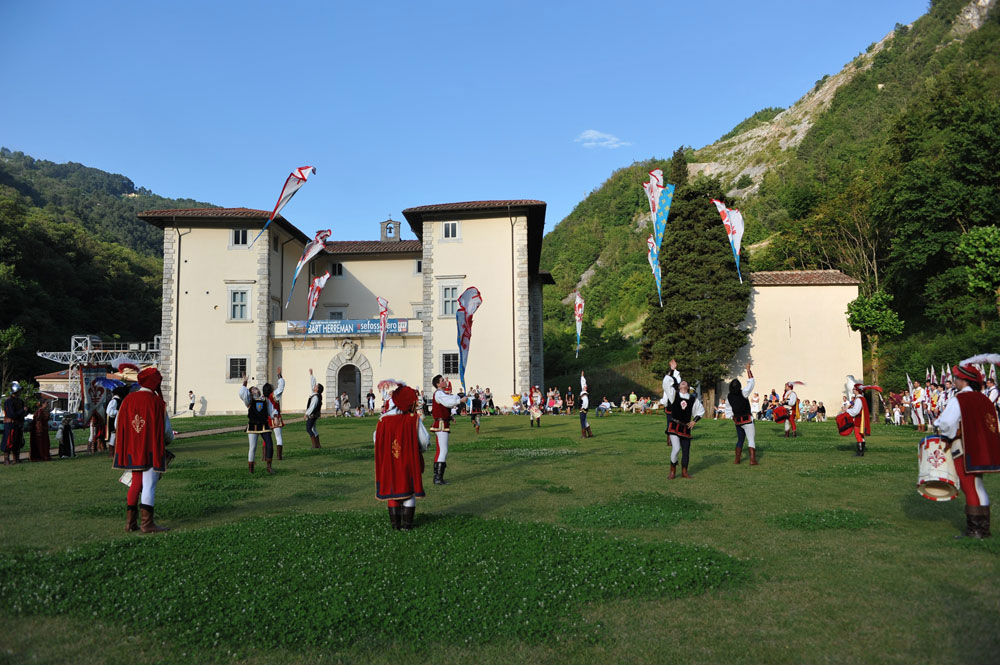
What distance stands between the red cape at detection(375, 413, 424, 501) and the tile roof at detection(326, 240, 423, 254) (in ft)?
123

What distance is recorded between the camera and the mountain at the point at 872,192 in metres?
36.7

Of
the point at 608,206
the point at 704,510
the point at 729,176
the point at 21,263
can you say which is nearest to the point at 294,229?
the point at 21,263

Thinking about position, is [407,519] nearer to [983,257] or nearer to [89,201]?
[983,257]

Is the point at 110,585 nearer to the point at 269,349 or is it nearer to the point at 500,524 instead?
the point at 500,524

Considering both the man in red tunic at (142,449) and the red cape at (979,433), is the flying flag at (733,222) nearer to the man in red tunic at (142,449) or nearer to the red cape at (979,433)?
the red cape at (979,433)

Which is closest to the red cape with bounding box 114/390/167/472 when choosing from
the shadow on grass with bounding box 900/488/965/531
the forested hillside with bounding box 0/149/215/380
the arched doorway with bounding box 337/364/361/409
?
the shadow on grass with bounding box 900/488/965/531

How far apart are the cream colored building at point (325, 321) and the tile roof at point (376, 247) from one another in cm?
450

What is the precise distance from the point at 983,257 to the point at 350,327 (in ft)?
116

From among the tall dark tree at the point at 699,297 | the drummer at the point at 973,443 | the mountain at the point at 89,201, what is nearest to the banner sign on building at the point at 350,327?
the tall dark tree at the point at 699,297

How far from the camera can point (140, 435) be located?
27.0ft

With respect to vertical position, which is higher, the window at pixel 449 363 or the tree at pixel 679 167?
the tree at pixel 679 167

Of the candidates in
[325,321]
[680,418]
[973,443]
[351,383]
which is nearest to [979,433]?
[973,443]

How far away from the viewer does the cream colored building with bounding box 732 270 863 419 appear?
38000 millimetres

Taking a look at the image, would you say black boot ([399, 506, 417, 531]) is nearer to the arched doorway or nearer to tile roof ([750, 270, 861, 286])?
the arched doorway
